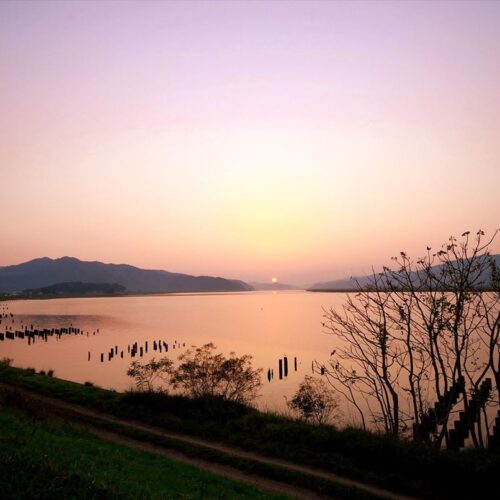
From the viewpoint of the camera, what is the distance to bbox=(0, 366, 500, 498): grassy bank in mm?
13016

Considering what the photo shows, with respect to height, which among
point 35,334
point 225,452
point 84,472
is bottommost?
point 35,334

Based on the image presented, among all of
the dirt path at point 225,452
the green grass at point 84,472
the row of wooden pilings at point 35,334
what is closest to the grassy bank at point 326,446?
the dirt path at point 225,452

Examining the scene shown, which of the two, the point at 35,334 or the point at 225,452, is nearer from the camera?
the point at 225,452

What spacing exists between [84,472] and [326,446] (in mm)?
9113

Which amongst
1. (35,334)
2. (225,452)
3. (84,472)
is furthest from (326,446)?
(35,334)

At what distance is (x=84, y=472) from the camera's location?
9.05m

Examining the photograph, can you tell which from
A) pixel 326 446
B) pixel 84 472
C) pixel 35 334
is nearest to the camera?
pixel 84 472

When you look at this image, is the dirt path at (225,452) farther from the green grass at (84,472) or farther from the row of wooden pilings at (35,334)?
the row of wooden pilings at (35,334)

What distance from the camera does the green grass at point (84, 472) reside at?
7957 mm

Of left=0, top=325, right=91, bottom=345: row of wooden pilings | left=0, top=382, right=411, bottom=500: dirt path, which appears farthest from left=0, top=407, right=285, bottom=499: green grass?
left=0, top=325, right=91, bottom=345: row of wooden pilings

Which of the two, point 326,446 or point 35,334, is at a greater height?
point 326,446

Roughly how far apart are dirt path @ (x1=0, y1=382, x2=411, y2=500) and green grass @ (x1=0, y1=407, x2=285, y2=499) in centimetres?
109

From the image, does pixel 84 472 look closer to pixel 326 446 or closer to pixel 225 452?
pixel 225 452

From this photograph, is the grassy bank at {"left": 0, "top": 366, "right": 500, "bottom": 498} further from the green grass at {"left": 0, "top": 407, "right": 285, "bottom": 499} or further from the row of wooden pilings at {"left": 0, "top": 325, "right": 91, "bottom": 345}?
the row of wooden pilings at {"left": 0, "top": 325, "right": 91, "bottom": 345}
